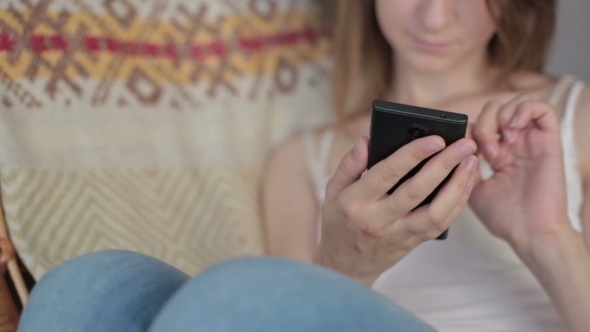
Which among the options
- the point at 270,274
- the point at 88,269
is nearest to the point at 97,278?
the point at 88,269

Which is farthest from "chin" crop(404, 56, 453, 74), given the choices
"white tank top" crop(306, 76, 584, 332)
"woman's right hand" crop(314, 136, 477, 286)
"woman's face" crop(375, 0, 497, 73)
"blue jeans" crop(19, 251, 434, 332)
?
"blue jeans" crop(19, 251, 434, 332)

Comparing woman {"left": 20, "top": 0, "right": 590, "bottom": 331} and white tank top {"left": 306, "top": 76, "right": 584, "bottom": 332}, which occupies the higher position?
woman {"left": 20, "top": 0, "right": 590, "bottom": 331}

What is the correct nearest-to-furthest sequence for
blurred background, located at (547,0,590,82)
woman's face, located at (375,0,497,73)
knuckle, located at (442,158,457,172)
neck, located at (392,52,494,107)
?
knuckle, located at (442,158,457,172) < woman's face, located at (375,0,497,73) < neck, located at (392,52,494,107) < blurred background, located at (547,0,590,82)

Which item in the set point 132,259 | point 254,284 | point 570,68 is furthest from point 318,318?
point 570,68

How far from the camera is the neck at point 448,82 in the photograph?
0.83m

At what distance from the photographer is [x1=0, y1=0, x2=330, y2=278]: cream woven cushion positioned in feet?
2.31

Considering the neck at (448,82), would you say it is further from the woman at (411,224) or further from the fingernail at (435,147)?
the fingernail at (435,147)

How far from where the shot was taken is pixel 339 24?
0.89 metres

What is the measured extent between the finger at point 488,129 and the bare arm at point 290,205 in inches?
12.4

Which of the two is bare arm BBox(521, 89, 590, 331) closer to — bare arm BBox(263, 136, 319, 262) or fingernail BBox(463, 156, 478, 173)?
fingernail BBox(463, 156, 478, 173)

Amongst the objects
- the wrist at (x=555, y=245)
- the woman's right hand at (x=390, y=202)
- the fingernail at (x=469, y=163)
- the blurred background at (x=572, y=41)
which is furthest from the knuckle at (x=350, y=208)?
the blurred background at (x=572, y=41)

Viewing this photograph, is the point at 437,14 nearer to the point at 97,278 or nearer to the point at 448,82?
the point at 448,82

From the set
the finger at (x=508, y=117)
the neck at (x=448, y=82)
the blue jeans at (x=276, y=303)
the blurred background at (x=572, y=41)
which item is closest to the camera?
the blue jeans at (x=276, y=303)

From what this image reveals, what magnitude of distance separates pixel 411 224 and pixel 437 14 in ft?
1.01
